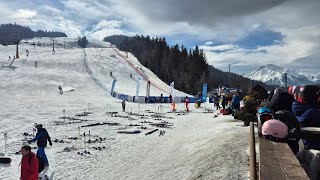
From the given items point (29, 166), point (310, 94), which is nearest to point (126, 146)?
point (29, 166)

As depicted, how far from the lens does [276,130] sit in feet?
19.9

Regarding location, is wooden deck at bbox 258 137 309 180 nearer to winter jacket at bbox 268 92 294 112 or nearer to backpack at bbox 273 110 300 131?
backpack at bbox 273 110 300 131

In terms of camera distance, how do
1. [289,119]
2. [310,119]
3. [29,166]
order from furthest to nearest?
[29,166] → [289,119] → [310,119]

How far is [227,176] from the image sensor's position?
7.84m

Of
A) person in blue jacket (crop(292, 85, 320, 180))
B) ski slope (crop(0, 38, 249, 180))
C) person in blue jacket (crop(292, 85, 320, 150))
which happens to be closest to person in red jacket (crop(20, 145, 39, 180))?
ski slope (crop(0, 38, 249, 180))

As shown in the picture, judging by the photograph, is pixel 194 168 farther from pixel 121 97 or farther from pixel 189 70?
pixel 189 70

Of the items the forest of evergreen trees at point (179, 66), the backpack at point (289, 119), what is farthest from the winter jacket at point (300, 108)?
the forest of evergreen trees at point (179, 66)

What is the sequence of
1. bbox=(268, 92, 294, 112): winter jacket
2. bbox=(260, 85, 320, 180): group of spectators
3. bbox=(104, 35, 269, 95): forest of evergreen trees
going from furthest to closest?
bbox=(104, 35, 269, 95): forest of evergreen trees
bbox=(268, 92, 294, 112): winter jacket
bbox=(260, 85, 320, 180): group of spectators

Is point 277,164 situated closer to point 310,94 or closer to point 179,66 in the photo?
point 310,94

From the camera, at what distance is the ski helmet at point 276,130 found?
6.02 meters

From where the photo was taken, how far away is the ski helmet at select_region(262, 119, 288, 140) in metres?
6.02

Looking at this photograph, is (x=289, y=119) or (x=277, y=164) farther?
(x=289, y=119)

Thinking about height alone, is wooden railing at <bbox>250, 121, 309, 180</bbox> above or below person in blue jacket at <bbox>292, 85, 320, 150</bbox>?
below

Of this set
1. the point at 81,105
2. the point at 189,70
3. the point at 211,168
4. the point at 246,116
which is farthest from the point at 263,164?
the point at 189,70
